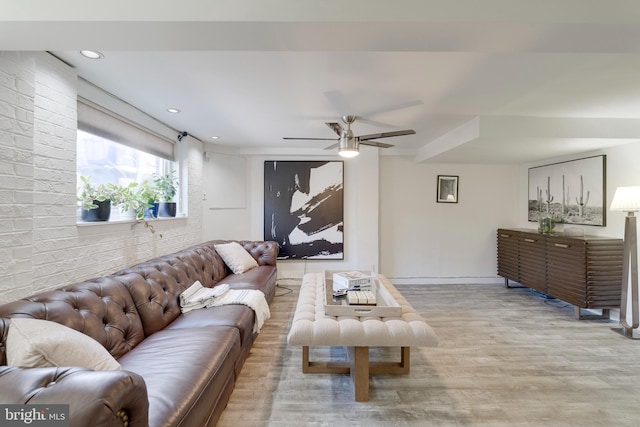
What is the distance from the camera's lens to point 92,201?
2.15 metres

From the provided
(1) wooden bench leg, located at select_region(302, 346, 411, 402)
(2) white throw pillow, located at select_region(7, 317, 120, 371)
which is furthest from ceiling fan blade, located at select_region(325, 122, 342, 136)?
(2) white throw pillow, located at select_region(7, 317, 120, 371)

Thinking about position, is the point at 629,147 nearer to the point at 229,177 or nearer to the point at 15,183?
the point at 229,177

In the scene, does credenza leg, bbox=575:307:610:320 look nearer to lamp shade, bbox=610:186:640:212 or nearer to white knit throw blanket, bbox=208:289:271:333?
lamp shade, bbox=610:186:640:212

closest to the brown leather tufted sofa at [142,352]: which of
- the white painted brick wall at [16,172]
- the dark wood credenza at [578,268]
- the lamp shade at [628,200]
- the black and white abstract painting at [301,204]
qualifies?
the white painted brick wall at [16,172]

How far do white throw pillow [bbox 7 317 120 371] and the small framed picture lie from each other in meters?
4.92

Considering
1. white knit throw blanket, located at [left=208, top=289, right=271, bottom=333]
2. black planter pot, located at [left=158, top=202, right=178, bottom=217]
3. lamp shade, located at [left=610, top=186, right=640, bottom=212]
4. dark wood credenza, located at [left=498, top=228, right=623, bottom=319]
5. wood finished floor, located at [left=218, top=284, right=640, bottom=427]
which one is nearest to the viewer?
wood finished floor, located at [left=218, top=284, right=640, bottom=427]

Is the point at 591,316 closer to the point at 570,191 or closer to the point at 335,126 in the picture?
the point at 570,191

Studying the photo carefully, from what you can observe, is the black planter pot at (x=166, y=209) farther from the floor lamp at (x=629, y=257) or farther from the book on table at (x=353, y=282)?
the floor lamp at (x=629, y=257)

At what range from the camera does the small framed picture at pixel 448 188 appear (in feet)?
16.2

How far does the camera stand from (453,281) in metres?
4.89

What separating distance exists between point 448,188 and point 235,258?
3.80 meters

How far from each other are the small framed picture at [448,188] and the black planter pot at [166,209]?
13.9 ft

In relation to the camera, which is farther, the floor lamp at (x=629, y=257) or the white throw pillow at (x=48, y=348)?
the floor lamp at (x=629, y=257)

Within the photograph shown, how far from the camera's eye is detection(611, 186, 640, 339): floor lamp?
112 inches
